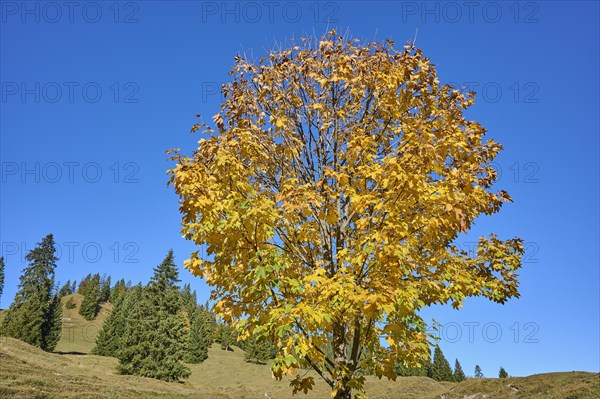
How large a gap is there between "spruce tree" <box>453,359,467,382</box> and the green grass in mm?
50001

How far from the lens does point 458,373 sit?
323 ft

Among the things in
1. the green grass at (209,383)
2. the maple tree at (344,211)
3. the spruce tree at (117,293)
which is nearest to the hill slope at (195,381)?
the green grass at (209,383)

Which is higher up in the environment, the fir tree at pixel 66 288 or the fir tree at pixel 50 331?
the fir tree at pixel 66 288

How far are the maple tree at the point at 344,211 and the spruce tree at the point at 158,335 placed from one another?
52336 mm

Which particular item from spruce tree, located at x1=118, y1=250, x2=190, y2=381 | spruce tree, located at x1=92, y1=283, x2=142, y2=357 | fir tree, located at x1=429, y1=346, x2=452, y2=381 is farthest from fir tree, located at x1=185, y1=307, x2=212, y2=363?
fir tree, located at x1=429, y1=346, x2=452, y2=381

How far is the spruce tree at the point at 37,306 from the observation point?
6084 cm

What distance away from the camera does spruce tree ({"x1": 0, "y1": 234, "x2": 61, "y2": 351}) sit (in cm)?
6084

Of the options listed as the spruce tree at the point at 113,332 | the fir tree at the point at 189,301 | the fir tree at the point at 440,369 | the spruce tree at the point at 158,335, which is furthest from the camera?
the fir tree at the point at 189,301

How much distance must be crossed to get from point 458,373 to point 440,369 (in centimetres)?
878

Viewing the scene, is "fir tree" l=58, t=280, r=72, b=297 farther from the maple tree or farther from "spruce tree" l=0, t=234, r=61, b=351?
the maple tree

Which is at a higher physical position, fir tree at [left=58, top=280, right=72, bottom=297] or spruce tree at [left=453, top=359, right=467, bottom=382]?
fir tree at [left=58, top=280, right=72, bottom=297]

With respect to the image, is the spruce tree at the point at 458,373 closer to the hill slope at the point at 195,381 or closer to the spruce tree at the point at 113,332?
the hill slope at the point at 195,381

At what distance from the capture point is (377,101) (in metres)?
7.67

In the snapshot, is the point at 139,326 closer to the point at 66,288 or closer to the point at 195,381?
the point at 195,381
